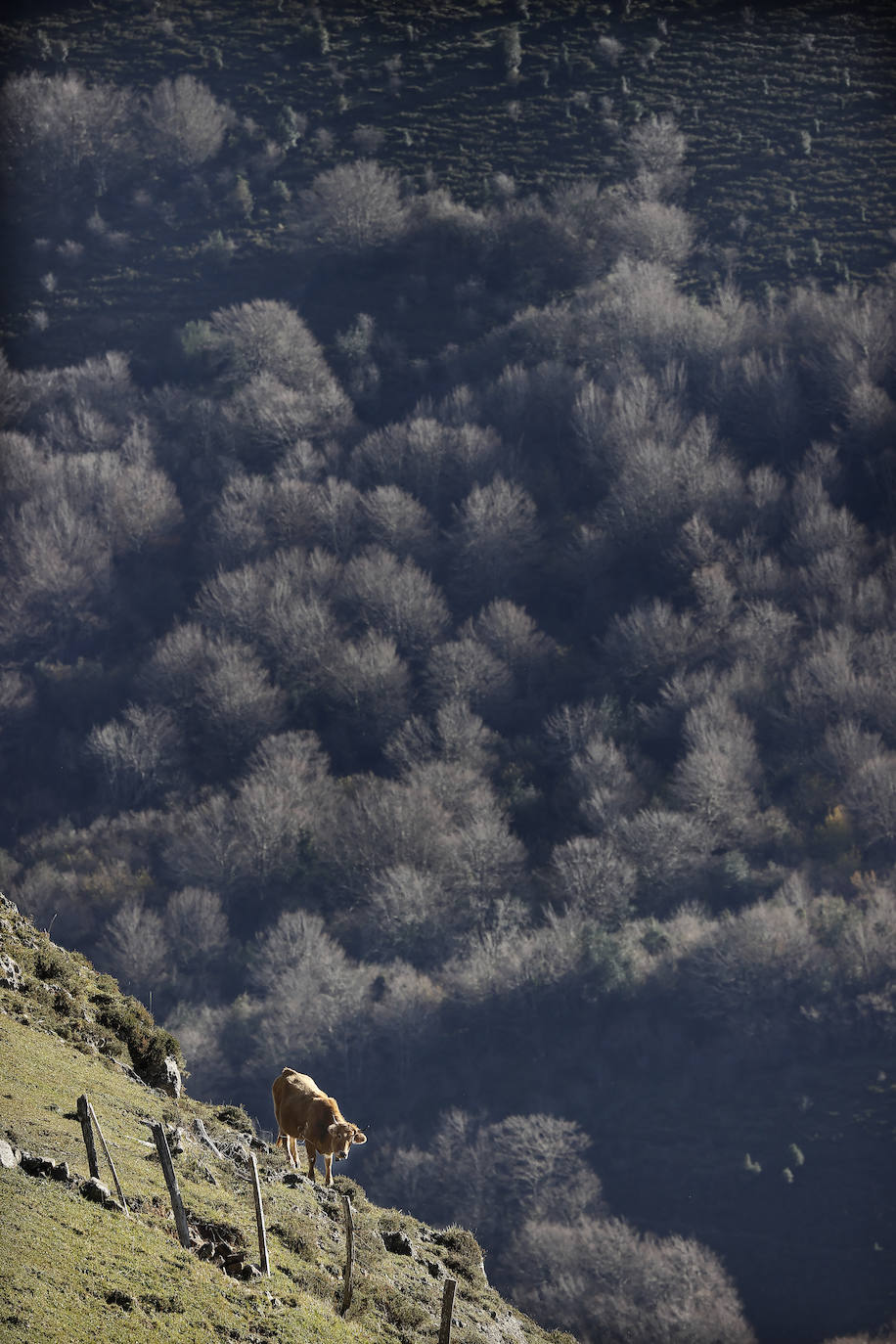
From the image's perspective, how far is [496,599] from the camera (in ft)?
437

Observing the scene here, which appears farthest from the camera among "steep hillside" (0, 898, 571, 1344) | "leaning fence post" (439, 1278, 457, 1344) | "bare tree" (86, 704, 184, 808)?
"bare tree" (86, 704, 184, 808)

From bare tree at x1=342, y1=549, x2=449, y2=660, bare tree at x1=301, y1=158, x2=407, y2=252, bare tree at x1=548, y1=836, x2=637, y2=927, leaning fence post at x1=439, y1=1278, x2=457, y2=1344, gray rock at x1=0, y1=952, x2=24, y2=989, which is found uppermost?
gray rock at x1=0, y1=952, x2=24, y2=989

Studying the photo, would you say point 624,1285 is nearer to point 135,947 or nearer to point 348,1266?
point 135,947

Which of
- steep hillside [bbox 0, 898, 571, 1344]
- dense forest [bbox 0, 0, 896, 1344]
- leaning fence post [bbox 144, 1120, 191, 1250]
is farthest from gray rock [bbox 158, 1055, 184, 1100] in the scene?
dense forest [bbox 0, 0, 896, 1344]

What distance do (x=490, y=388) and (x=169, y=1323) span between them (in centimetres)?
13921

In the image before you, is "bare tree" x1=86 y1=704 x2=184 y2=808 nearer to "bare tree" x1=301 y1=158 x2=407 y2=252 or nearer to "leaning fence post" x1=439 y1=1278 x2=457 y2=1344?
"bare tree" x1=301 y1=158 x2=407 y2=252

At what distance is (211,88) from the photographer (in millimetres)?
186375

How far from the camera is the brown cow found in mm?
19172

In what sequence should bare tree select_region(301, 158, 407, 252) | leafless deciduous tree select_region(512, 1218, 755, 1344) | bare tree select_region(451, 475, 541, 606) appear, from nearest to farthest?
leafless deciduous tree select_region(512, 1218, 755, 1344) < bare tree select_region(451, 475, 541, 606) < bare tree select_region(301, 158, 407, 252)

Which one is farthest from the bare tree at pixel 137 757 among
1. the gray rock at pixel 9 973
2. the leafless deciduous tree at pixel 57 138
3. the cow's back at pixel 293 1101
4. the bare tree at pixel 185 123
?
the cow's back at pixel 293 1101

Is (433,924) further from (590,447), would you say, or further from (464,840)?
(590,447)

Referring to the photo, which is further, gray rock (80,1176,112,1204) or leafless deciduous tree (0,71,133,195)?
leafless deciduous tree (0,71,133,195)

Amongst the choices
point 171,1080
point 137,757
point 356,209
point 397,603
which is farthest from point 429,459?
point 171,1080

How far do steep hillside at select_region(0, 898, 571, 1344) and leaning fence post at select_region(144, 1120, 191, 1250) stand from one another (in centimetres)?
17
